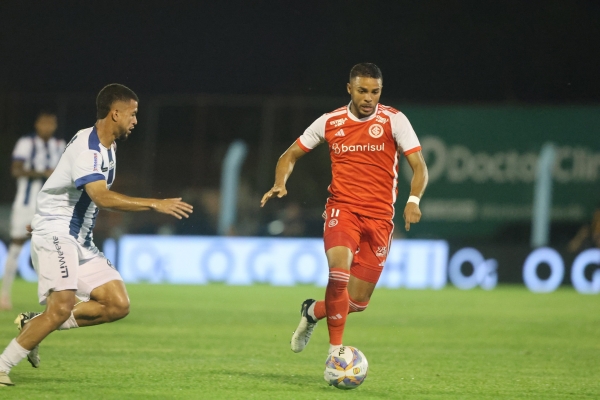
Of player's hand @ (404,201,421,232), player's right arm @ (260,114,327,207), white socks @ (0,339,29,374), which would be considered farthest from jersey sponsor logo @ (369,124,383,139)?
white socks @ (0,339,29,374)

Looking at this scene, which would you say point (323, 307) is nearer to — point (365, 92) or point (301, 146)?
point (301, 146)

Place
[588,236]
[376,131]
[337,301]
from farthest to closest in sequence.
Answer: [588,236], [376,131], [337,301]

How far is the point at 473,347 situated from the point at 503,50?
16827 millimetres

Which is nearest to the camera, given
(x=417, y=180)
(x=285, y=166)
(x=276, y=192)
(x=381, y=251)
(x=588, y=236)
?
(x=417, y=180)

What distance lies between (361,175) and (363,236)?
1.53 ft

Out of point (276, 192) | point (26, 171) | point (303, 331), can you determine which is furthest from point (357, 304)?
point (26, 171)

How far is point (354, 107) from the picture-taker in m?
7.60

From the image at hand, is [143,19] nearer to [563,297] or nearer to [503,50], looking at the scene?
[503,50]

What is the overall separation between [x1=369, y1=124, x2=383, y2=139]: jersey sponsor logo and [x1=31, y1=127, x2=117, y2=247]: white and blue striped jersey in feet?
6.43

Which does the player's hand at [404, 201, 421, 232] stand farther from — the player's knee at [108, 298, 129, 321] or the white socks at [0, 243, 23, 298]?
the white socks at [0, 243, 23, 298]

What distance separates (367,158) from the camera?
7.61m

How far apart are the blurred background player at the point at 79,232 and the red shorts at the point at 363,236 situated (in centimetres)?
149

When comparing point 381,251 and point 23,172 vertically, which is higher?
point 23,172

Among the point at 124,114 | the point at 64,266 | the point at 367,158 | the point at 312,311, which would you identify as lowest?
the point at 312,311
